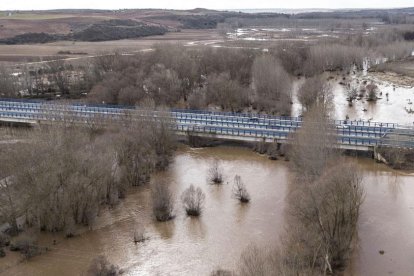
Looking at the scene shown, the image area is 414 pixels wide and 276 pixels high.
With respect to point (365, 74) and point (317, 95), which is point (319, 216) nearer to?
point (317, 95)

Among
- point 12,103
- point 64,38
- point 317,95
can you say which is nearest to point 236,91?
point 317,95

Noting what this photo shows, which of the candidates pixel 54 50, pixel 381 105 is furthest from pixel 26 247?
pixel 54 50

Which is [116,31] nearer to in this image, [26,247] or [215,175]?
[215,175]

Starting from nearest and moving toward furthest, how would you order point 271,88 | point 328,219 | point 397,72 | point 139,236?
point 328,219 → point 139,236 → point 271,88 → point 397,72

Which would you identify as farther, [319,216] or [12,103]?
[12,103]

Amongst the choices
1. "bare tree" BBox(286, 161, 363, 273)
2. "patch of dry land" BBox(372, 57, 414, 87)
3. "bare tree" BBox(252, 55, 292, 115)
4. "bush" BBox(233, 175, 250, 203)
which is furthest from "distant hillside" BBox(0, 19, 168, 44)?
"bare tree" BBox(286, 161, 363, 273)
